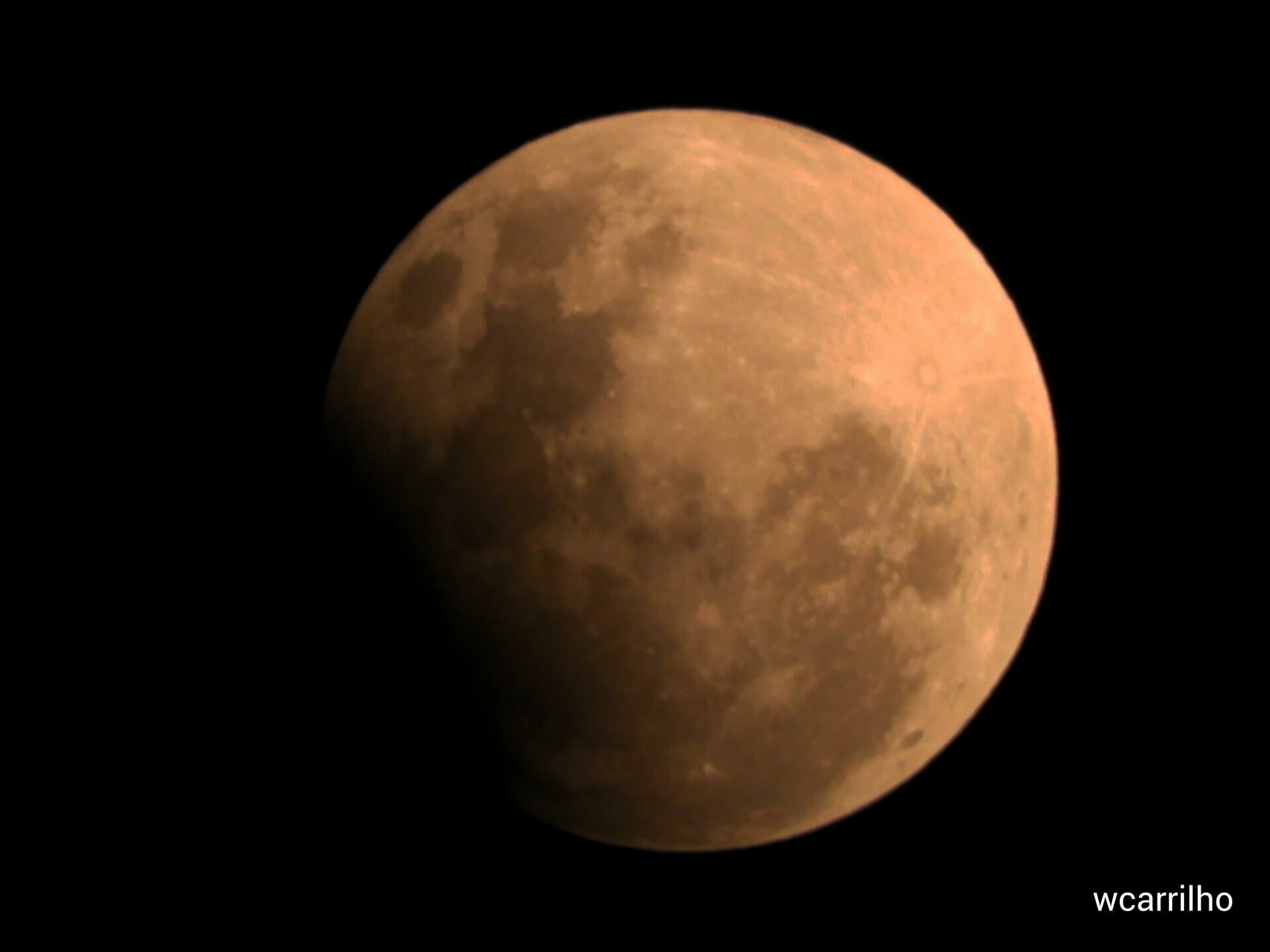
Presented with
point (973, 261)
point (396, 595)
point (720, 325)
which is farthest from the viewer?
point (973, 261)

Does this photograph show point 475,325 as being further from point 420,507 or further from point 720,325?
point 720,325

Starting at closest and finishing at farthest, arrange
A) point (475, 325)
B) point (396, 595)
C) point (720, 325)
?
point (720, 325) → point (475, 325) → point (396, 595)

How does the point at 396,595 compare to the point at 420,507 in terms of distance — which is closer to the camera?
the point at 420,507

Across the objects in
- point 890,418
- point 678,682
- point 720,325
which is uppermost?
point 720,325

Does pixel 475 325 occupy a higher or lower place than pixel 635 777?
higher

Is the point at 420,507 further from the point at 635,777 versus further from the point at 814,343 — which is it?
the point at 814,343

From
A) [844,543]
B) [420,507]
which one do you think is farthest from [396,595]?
[844,543]
